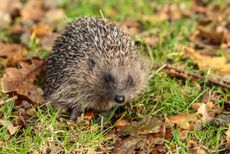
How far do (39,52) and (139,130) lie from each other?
2.49 metres

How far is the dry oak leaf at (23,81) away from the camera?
18.6 feet

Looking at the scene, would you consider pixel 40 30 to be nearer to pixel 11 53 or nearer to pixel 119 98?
pixel 11 53

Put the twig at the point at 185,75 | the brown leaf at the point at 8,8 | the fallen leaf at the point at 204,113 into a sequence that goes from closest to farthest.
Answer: the fallen leaf at the point at 204,113 → the twig at the point at 185,75 → the brown leaf at the point at 8,8

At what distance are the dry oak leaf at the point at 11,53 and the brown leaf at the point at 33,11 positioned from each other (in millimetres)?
1436

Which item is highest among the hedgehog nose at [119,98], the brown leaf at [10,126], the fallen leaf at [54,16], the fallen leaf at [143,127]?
the fallen leaf at [54,16]

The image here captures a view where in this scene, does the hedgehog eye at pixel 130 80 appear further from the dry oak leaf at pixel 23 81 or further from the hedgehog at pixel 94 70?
the dry oak leaf at pixel 23 81

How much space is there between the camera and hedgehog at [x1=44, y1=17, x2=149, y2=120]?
17.8 ft

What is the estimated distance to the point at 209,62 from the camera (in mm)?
6395

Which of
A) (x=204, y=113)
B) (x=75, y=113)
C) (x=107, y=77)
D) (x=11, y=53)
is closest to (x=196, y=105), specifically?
(x=204, y=113)

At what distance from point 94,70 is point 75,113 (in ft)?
1.56

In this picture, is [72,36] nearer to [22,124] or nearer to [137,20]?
[22,124]

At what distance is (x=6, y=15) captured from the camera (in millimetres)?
8367

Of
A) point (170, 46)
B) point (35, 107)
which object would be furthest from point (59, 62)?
point (170, 46)

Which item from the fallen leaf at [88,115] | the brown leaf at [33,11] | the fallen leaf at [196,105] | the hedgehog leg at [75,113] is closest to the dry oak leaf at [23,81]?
the hedgehog leg at [75,113]
